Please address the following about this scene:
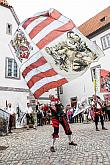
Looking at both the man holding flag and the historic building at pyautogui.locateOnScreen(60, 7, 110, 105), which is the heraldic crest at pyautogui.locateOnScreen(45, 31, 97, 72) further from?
the historic building at pyautogui.locateOnScreen(60, 7, 110, 105)

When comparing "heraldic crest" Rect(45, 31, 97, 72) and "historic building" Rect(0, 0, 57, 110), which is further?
"historic building" Rect(0, 0, 57, 110)

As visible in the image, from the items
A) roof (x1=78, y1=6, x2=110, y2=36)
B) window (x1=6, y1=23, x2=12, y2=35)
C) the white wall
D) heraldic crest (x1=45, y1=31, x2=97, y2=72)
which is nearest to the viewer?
heraldic crest (x1=45, y1=31, x2=97, y2=72)

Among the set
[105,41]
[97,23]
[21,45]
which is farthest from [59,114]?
[97,23]

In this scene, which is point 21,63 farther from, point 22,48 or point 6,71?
point 6,71

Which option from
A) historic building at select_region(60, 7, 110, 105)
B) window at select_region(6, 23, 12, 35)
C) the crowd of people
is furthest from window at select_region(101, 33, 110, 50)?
window at select_region(6, 23, 12, 35)

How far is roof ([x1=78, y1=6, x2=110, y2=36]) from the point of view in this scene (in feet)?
106

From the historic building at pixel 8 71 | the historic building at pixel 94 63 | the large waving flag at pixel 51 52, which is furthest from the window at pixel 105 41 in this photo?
the large waving flag at pixel 51 52

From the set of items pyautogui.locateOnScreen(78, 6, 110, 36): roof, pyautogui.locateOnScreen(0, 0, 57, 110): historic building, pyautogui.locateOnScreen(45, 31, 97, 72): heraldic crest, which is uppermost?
pyautogui.locateOnScreen(78, 6, 110, 36): roof

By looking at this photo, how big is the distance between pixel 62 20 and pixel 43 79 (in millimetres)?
1700

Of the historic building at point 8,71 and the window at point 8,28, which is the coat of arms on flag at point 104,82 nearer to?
the historic building at point 8,71

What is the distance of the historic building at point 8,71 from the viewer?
968 inches

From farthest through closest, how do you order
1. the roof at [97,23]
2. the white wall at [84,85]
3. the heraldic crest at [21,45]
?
the roof at [97,23] < the white wall at [84,85] < the heraldic crest at [21,45]

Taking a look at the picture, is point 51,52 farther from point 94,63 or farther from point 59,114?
point 94,63

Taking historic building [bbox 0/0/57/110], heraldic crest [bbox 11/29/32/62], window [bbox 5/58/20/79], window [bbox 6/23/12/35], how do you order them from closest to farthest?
heraldic crest [bbox 11/29/32/62], historic building [bbox 0/0/57/110], window [bbox 5/58/20/79], window [bbox 6/23/12/35]
